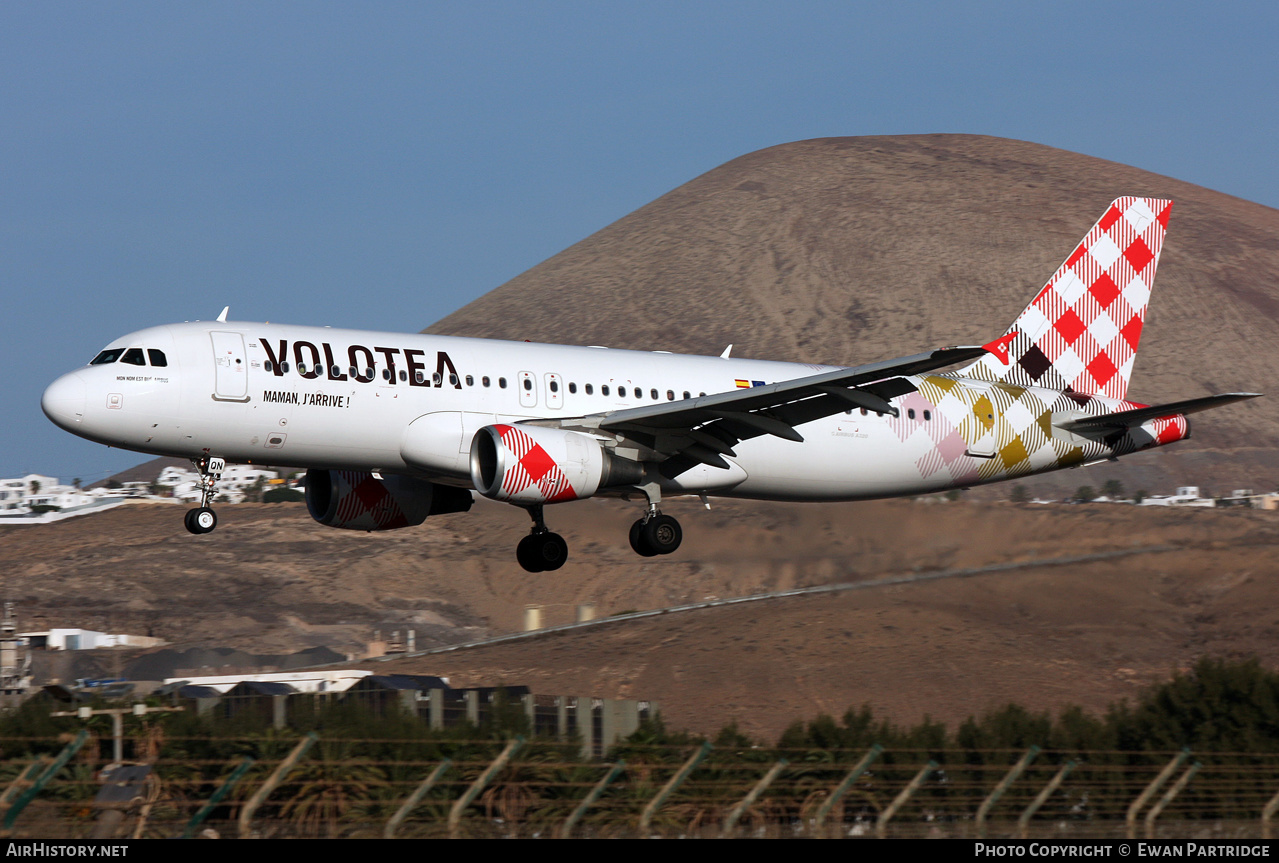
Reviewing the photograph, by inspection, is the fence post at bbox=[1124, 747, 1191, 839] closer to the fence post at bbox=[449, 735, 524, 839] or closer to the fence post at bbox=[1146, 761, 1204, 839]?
the fence post at bbox=[1146, 761, 1204, 839]

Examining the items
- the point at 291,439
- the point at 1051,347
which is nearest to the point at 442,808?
the point at 291,439

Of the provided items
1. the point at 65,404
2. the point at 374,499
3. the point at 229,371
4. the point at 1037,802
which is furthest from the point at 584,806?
the point at 374,499

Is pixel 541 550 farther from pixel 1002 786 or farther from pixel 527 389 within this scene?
pixel 1002 786

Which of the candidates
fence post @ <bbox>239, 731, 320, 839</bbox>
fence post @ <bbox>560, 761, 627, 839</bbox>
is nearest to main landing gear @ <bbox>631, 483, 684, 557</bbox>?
fence post @ <bbox>560, 761, 627, 839</bbox>

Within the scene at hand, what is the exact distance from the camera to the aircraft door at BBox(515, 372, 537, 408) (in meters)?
29.1

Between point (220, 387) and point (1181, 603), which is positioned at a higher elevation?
point (220, 387)

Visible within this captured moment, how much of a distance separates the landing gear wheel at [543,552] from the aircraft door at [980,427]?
9.77 m

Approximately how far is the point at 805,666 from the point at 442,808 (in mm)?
43073

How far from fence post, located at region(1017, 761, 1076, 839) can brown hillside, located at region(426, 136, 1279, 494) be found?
112 meters

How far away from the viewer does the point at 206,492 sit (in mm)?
27891

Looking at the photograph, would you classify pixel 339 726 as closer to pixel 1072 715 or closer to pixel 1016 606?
pixel 1072 715

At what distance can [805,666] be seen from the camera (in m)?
60.3

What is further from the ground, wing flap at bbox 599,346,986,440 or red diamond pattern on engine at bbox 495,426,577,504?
wing flap at bbox 599,346,986,440

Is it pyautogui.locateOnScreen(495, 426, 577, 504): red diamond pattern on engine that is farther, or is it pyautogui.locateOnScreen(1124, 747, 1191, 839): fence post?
pyautogui.locateOnScreen(495, 426, 577, 504): red diamond pattern on engine
